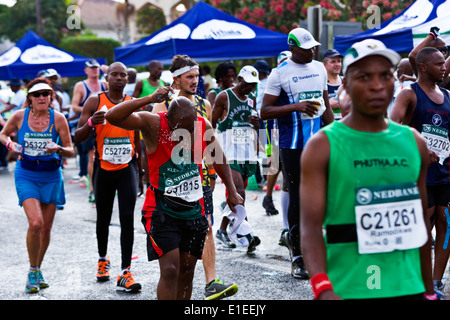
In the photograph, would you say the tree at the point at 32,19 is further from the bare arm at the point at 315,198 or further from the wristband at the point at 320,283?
the wristband at the point at 320,283

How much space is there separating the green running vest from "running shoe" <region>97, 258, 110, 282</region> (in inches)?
161

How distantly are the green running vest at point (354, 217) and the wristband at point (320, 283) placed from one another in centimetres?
10

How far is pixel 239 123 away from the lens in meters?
7.87

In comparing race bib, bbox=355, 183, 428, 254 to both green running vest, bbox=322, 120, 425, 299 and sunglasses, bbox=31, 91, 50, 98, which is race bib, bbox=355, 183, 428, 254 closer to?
green running vest, bbox=322, 120, 425, 299

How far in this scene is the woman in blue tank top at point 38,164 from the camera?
20.2 feet

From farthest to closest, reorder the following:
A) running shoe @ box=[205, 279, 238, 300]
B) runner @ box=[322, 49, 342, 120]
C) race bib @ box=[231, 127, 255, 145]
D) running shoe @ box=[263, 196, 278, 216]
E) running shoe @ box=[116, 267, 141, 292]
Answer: running shoe @ box=[263, 196, 278, 216], runner @ box=[322, 49, 342, 120], race bib @ box=[231, 127, 255, 145], running shoe @ box=[116, 267, 141, 292], running shoe @ box=[205, 279, 238, 300]

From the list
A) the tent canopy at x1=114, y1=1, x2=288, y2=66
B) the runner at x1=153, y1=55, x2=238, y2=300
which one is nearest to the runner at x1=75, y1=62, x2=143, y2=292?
the runner at x1=153, y1=55, x2=238, y2=300

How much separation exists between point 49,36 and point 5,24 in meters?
4.72

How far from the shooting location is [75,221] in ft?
31.4

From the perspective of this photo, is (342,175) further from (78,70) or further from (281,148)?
(78,70)

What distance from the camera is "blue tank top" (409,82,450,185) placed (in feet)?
17.1

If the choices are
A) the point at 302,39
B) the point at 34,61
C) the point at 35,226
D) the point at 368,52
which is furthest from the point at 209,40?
the point at 368,52

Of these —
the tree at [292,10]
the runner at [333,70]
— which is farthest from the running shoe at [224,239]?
the tree at [292,10]

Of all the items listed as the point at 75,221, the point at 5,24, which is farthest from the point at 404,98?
the point at 5,24
